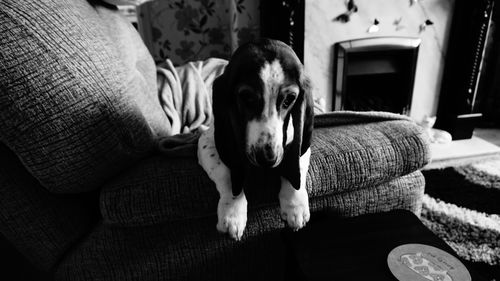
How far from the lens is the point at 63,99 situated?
0.73 metres

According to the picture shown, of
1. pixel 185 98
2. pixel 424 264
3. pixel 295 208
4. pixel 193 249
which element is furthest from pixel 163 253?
pixel 185 98

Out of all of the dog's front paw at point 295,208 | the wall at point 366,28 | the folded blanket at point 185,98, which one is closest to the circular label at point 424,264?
the dog's front paw at point 295,208

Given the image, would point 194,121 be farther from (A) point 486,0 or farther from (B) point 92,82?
(A) point 486,0

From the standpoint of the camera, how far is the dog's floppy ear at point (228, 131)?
0.75 metres

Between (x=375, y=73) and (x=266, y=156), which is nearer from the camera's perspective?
(x=266, y=156)

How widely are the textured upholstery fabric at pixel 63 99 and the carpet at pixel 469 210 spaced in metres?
1.32

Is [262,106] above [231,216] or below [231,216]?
above

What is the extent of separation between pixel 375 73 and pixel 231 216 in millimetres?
1845

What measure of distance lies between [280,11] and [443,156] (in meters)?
1.34

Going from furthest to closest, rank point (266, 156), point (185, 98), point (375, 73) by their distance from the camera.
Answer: point (375, 73), point (185, 98), point (266, 156)

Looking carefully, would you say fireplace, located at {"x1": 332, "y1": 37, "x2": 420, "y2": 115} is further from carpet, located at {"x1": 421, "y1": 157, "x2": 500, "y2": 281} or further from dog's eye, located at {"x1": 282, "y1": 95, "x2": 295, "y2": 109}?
dog's eye, located at {"x1": 282, "y1": 95, "x2": 295, "y2": 109}

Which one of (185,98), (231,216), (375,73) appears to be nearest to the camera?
(231,216)

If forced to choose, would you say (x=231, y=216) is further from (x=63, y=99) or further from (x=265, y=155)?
(x=63, y=99)

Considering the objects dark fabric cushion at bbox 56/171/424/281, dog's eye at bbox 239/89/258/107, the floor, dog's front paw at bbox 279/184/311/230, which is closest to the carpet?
the floor
